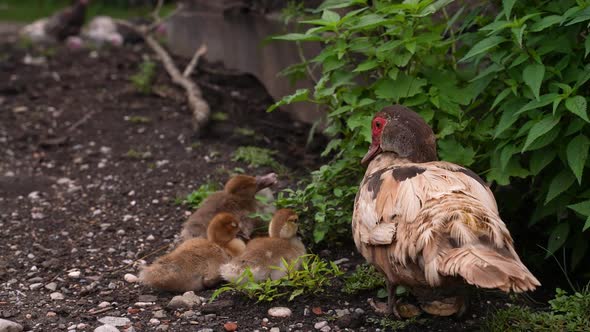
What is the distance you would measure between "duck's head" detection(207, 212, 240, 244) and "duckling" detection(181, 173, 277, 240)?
0.26 metres

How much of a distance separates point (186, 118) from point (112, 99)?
1.25 meters

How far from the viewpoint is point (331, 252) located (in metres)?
5.24

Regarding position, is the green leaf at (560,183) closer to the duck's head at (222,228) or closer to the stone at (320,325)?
the stone at (320,325)

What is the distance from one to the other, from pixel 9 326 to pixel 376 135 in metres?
2.11

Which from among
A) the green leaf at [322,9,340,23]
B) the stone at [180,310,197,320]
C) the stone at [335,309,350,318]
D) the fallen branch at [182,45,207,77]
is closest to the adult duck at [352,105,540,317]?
the stone at [335,309,350,318]

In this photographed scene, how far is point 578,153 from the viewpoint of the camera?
4.22 metres

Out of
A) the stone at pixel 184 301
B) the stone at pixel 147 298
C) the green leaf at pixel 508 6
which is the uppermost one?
the green leaf at pixel 508 6

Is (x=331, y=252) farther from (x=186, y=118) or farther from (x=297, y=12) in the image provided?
(x=186, y=118)

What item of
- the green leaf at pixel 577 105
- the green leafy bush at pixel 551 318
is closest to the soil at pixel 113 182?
the green leafy bush at pixel 551 318

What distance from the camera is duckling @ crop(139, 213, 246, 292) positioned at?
15.4 feet

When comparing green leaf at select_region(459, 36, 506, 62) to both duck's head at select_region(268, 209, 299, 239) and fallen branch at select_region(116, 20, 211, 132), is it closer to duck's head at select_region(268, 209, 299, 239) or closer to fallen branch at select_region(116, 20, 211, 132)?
duck's head at select_region(268, 209, 299, 239)

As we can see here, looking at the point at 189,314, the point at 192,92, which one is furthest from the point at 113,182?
the point at 189,314

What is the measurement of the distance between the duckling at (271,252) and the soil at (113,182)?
0.17 metres

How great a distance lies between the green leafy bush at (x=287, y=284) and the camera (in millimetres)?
4480
